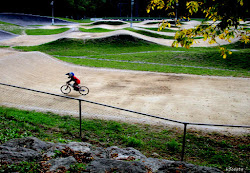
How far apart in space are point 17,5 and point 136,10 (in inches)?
1795

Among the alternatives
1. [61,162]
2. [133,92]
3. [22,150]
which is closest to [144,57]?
[133,92]

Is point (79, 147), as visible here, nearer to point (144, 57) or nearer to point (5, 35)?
point (144, 57)

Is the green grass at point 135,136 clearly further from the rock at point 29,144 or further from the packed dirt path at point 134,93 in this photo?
the packed dirt path at point 134,93

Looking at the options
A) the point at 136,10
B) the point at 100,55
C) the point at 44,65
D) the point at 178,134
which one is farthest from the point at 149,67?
the point at 136,10

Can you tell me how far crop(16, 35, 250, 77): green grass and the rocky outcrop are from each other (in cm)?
1539

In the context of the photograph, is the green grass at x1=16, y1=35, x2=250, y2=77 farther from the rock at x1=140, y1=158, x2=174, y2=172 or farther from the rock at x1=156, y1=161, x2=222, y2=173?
the rock at x1=156, y1=161, x2=222, y2=173

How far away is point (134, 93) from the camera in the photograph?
14.3 m

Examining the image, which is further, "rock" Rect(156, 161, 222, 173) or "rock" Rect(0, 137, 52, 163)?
"rock" Rect(0, 137, 52, 163)

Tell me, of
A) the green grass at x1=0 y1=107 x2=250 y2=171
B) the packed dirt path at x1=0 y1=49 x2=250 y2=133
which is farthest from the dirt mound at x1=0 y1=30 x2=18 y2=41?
the green grass at x1=0 y1=107 x2=250 y2=171

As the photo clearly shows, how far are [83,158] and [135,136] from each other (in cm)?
321

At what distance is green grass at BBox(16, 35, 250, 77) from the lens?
2162 centimetres

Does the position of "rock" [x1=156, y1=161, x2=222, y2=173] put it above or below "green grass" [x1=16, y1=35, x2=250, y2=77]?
below

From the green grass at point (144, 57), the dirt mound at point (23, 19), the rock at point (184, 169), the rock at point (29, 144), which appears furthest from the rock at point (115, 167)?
the dirt mound at point (23, 19)

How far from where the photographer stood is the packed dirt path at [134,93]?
→ 1106 cm
